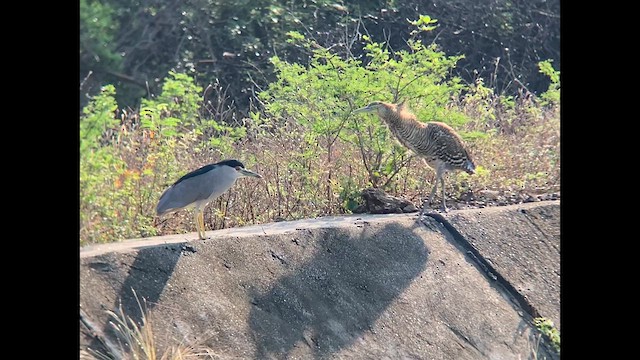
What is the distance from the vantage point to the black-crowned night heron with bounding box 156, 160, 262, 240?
689 cm

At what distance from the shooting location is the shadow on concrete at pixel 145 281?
6246 mm

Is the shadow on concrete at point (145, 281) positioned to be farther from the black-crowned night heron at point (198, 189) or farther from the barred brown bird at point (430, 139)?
the barred brown bird at point (430, 139)

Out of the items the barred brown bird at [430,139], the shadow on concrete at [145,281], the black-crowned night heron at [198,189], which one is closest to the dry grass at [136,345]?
the shadow on concrete at [145,281]

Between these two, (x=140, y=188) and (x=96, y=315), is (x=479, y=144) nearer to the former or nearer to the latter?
(x=140, y=188)

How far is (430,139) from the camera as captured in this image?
891 centimetres

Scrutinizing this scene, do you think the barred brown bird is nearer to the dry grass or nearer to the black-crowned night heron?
the black-crowned night heron

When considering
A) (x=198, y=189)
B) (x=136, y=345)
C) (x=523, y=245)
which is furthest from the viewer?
(x=523, y=245)

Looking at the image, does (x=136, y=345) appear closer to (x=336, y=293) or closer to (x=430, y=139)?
(x=336, y=293)

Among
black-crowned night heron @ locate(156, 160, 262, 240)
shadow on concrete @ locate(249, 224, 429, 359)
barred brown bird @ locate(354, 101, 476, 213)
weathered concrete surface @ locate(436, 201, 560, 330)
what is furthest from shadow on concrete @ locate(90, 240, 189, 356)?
barred brown bird @ locate(354, 101, 476, 213)

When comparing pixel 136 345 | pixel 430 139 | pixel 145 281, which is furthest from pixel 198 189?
pixel 430 139

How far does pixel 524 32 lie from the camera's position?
55.4 feet

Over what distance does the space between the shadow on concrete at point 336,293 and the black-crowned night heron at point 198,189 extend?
2.26 ft

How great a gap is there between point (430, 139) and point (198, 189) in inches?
102

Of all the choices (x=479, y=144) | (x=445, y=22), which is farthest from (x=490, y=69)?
(x=479, y=144)
